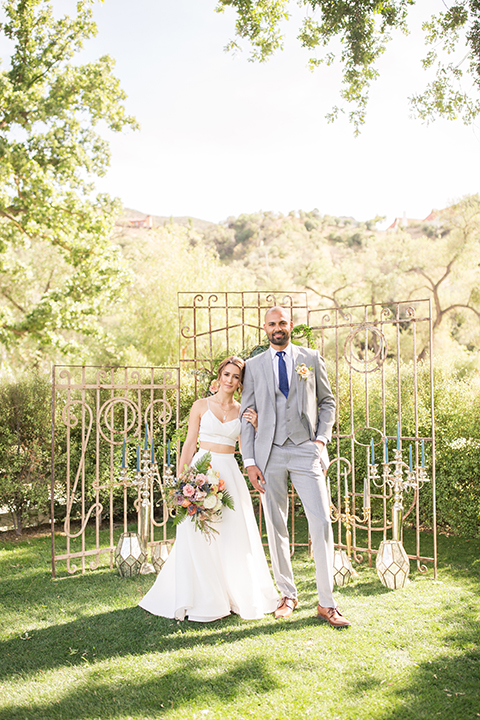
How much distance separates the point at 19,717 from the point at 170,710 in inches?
29.0

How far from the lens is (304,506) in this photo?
3.76 m

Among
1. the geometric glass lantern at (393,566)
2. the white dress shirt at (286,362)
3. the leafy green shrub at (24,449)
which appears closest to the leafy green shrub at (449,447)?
the geometric glass lantern at (393,566)

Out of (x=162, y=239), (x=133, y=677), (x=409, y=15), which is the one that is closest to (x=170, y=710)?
(x=133, y=677)

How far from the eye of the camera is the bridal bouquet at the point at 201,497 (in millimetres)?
3861

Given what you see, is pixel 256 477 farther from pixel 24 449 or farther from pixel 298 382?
pixel 24 449

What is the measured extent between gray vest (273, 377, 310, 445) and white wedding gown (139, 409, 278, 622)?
1.91 feet

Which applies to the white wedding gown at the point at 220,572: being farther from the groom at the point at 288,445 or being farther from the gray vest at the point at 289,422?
the gray vest at the point at 289,422

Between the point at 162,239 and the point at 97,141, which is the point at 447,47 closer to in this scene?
the point at 97,141

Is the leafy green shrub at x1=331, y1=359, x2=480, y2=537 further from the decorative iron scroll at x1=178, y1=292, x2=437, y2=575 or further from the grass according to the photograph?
the grass

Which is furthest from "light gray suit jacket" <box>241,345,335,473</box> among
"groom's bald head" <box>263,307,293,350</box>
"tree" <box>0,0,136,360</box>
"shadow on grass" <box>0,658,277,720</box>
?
"tree" <box>0,0,136,360</box>

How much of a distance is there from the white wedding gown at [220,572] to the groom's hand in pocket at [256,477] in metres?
0.27

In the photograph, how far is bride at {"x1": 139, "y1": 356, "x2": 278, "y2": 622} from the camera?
3865mm

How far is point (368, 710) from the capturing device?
263 cm

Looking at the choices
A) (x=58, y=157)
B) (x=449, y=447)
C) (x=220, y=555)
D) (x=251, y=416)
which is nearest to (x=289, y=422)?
(x=251, y=416)
